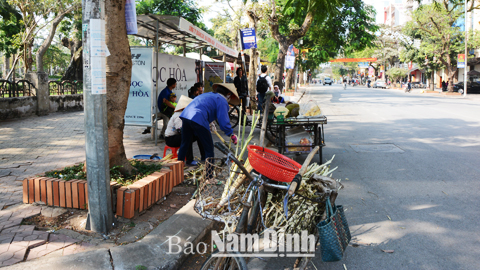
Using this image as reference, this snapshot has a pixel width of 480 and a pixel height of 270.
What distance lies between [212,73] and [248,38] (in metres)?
1.73

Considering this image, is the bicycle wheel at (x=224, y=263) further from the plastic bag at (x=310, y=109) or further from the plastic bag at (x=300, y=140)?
the plastic bag at (x=310, y=109)

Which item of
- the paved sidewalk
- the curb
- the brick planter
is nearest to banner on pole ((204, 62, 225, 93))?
the paved sidewalk

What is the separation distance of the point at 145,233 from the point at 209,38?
6064mm

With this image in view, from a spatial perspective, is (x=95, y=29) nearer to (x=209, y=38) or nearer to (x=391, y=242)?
(x=391, y=242)

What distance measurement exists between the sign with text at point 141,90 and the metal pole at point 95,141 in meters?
4.73

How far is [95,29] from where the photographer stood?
327 centimetres

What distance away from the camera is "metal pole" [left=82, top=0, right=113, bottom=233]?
10.9 ft

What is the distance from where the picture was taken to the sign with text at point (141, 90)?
26.3 feet

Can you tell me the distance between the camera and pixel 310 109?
23.5ft

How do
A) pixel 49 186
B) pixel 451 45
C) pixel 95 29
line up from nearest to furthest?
pixel 95 29 < pixel 49 186 < pixel 451 45

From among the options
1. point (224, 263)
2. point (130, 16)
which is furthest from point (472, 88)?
point (224, 263)

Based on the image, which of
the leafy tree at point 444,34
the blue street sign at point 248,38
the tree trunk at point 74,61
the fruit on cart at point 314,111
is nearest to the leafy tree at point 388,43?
the leafy tree at point 444,34

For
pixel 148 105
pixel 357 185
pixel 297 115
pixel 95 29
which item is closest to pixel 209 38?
pixel 148 105

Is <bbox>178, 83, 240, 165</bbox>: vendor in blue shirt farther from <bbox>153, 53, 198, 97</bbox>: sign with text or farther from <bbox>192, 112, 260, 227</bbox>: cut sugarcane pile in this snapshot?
→ <bbox>153, 53, 198, 97</bbox>: sign with text
